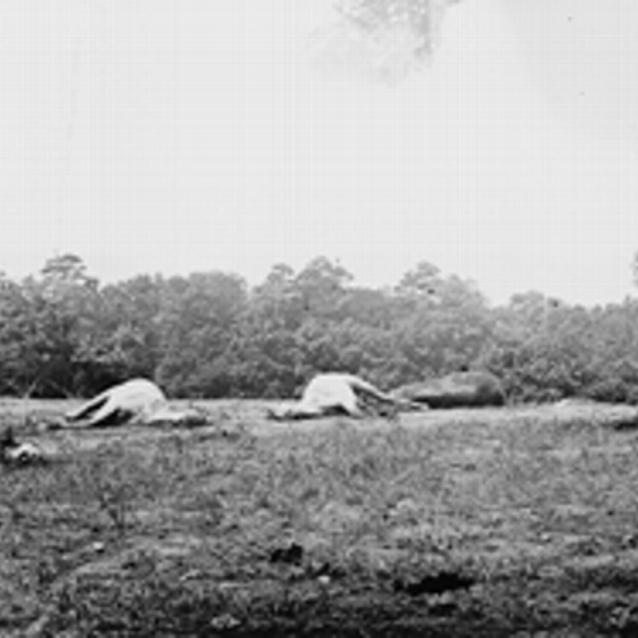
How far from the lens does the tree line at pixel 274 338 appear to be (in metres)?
18.2

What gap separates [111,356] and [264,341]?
2626 mm

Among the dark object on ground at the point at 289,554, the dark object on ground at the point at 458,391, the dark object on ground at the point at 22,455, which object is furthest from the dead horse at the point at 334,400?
the dark object on ground at the point at 289,554

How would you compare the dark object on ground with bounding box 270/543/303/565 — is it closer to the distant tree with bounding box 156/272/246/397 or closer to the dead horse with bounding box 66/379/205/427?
the dead horse with bounding box 66/379/205/427

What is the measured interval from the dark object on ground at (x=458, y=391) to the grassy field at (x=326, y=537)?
18.4ft

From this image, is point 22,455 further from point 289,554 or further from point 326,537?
point 289,554

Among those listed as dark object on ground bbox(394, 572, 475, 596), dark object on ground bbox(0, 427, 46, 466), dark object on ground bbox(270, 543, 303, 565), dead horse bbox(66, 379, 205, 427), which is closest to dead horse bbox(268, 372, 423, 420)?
dead horse bbox(66, 379, 205, 427)

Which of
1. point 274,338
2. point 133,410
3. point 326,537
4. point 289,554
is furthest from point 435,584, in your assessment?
point 274,338

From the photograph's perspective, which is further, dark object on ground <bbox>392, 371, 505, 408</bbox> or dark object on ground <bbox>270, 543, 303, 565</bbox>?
dark object on ground <bbox>392, 371, 505, 408</bbox>

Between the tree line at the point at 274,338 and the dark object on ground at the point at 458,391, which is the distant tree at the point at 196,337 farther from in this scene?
the dark object on ground at the point at 458,391

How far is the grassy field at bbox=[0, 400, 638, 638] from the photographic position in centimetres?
516

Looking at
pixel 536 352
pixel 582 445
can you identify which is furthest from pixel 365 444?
pixel 536 352

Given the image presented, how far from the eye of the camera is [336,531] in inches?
268

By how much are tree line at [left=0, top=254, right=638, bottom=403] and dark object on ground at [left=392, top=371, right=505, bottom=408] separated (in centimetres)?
47

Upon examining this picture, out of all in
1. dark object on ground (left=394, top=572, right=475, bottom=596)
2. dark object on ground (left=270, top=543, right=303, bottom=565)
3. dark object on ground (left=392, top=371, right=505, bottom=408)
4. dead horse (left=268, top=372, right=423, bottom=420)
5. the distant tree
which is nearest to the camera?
dark object on ground (left=394, top=572, right=475, bottom=596)
